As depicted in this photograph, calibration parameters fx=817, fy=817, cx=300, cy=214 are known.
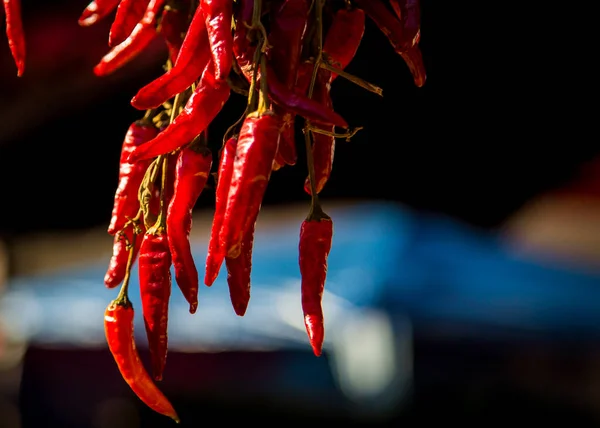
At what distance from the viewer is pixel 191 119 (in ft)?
2.91

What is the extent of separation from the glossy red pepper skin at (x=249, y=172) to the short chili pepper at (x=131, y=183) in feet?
0.89

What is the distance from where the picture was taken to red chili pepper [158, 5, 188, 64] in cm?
99

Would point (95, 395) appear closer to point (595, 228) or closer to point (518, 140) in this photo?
point (595, 228)

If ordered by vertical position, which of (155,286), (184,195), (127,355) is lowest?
(127,355)

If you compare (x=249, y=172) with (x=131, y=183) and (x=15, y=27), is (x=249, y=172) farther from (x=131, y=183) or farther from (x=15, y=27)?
(x=15, y=27)

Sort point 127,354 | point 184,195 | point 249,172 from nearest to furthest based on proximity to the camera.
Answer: point 249,172 < point 184,195 < point 127,354

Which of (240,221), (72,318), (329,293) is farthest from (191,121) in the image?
(72,318)

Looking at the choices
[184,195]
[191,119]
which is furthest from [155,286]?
[191,119]

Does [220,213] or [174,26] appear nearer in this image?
[220,213]

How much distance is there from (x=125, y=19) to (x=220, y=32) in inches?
7.7

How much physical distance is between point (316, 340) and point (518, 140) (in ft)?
15.9

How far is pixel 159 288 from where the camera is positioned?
99cm

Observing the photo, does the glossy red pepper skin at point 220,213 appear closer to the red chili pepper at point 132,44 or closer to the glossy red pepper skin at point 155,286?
the glossy red pepper skin at point 155,286

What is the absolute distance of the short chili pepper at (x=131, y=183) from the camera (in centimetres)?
107
